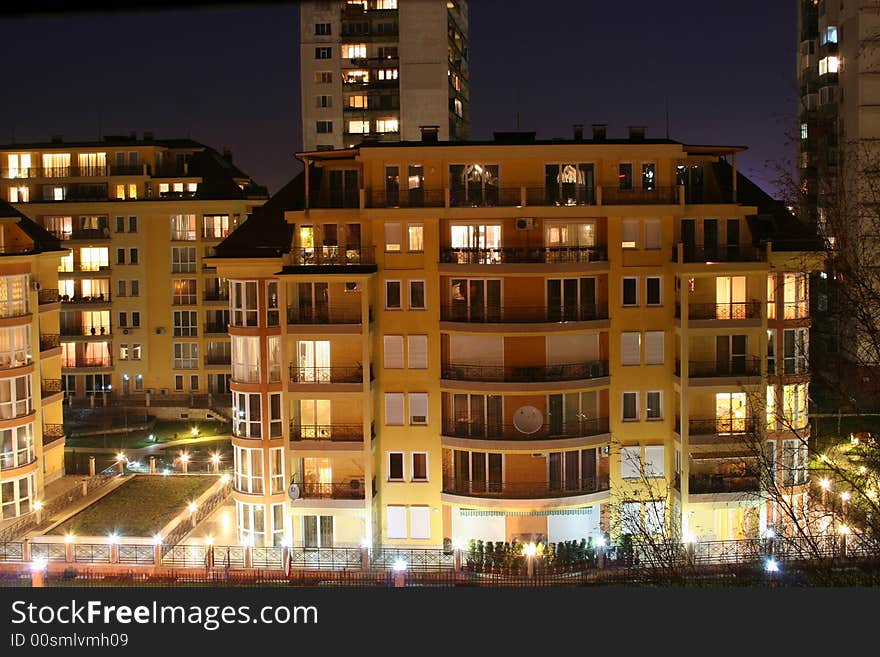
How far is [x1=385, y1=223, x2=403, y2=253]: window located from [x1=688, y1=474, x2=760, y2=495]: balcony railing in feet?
30.6

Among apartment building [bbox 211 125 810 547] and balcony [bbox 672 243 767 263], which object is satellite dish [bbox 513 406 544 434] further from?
balcony [bbox 672 243 767 263]

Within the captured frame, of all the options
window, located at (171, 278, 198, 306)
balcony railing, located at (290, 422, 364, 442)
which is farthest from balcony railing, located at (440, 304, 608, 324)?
window, located at (171, 278, 198, 306)

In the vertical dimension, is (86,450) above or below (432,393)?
below

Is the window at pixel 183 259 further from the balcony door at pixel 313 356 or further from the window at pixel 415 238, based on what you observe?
the window at pixel 415 238

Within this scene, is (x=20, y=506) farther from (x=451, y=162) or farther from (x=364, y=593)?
(x=364, y=593)

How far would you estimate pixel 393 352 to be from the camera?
2670 cm

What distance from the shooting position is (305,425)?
86.1ft

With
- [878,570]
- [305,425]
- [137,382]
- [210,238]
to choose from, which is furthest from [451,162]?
[137,382]

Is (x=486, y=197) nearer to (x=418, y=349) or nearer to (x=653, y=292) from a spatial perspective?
(x=418, y=349)

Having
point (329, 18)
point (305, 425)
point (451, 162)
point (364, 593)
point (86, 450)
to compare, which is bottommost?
point (86, 450)

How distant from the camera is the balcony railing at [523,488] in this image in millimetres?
25594

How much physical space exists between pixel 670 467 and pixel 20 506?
59.1 ft

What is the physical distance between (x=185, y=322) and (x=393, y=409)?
25.7 meters

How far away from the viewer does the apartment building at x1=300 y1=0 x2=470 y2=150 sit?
59.6 m
